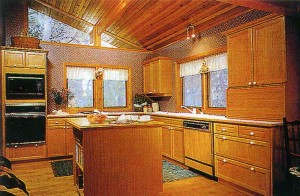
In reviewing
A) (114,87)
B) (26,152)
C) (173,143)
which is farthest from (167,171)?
(114,87)

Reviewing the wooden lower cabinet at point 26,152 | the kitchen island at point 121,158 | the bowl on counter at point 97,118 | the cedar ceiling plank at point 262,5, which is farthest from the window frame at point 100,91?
the cedar ceiling plank at point 262,5

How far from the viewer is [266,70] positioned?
342cm

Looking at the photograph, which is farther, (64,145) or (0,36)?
(64,145)

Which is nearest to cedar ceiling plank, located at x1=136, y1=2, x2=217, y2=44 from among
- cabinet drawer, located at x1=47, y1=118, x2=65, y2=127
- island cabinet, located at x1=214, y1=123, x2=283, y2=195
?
island cabinet, located at x1=214, y1=123, x2=283, y2=195

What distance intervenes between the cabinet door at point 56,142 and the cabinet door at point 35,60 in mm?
1429

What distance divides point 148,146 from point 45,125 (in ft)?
10.5

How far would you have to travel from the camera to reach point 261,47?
11.5ft

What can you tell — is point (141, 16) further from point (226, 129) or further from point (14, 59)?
point (226, 129)

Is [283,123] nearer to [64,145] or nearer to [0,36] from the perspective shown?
[64,145]

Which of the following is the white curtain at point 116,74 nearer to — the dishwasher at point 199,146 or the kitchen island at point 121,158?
the dishwasher at point 199,146

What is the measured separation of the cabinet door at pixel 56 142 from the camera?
216 inches

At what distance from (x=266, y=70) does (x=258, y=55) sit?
0.86ft

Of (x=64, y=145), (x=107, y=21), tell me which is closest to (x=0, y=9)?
(x=107, y=21)

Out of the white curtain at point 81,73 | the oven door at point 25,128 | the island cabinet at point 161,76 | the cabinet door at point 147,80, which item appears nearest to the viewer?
the oven door at point 25,128
